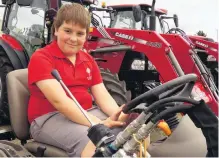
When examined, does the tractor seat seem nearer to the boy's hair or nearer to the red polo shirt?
the red polo shirt

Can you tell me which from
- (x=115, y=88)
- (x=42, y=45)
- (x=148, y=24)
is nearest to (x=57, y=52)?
(x=115, y=88)

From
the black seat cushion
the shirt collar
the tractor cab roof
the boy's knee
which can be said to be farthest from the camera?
the tractor cab roof

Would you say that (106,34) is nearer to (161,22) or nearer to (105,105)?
(105,105)

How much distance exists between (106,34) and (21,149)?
310 centimetres

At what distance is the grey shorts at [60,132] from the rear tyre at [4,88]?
1708 millimetres

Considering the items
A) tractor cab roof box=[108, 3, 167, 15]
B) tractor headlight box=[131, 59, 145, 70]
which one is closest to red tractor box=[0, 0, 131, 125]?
tractor headlight box=[131, 59, 145, 70]

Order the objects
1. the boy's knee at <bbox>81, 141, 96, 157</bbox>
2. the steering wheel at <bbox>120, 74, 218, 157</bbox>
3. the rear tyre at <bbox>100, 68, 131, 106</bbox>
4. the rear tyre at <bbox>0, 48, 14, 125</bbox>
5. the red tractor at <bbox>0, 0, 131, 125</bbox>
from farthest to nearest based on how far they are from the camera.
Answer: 1. the red tractor at <bbox>0, 0, 131, 125</bbox>
2. the rear tyre at <bbox>100, 68, 131, 106</bbox>
3. the rear tyre at <bbox>0, 48, 14, 125</bbox>
4. the boy's knee at <bbox>81, 141, 96, 157</bbox>
5. the steering wheel at <bbox>120, 74, 218, 157</bbox>

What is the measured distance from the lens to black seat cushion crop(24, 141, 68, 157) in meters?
2.38

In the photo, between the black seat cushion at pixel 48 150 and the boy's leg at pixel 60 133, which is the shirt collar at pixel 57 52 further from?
the black seat cushion at pixel 48 150

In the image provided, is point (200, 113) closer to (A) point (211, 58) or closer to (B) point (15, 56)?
(B) point (15, 56)

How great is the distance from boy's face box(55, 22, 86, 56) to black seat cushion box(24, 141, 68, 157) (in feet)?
2.14

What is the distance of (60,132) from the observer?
7.79ft

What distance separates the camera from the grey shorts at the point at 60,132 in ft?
7.45

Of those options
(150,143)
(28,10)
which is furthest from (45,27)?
(150,143)
